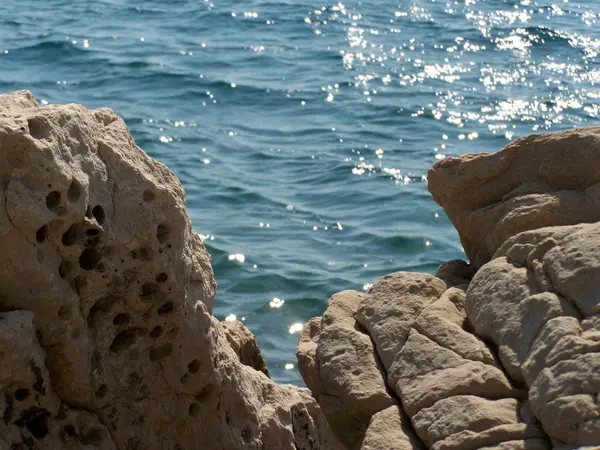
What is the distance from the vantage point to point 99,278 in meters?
3.95

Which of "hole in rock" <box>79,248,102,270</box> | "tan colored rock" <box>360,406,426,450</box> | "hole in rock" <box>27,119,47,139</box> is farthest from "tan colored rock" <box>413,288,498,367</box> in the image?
"hole in rock" <box>27,119,47,139</box>

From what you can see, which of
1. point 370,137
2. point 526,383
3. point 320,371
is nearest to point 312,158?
point 370,137

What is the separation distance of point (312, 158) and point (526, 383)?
24.1ft

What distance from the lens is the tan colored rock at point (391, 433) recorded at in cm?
464

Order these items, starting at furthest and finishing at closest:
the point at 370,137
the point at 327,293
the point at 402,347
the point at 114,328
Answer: the point at 370,137 → the point at 327,293 → the point at 402,347 → the point at 114,328

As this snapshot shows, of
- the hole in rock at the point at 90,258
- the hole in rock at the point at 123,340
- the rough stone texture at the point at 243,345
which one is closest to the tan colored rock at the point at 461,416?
the rough stone texture at the point at 243,345

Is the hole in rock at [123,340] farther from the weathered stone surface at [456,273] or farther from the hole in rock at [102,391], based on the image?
the weathered stone surface at [456,273]

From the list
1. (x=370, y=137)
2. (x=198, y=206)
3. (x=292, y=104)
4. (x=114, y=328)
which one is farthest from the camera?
(x=292, y=104)

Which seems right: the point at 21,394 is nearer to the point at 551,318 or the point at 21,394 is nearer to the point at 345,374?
the point at 345,374

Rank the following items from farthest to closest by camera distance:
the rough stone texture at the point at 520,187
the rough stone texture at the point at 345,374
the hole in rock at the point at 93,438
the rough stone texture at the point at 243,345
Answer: the rough stone texture at the point at 520,187, the rough stone texture at the point at 243,345, the rough stone texture at the point at 345,374, the hole in rock at the point at 93,438

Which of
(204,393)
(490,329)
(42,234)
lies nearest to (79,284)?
(42,234)

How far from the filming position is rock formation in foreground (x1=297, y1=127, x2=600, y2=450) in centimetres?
425

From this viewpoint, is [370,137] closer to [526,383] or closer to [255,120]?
[255,120]

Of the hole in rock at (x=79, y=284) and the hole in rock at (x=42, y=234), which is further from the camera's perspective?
the hole in rock at (x=79, y=284)
